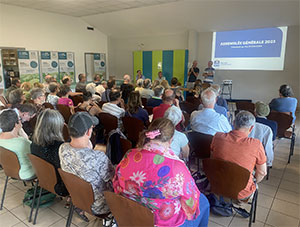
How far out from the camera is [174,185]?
1.37 metres

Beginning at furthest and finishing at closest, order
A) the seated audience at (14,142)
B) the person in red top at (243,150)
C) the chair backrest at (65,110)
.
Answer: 1. the chair backrest at (65,110)
2. the seated audience at (14,142)
3. the person in red top at (243,150)

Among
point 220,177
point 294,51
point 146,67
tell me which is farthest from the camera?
point 146,67

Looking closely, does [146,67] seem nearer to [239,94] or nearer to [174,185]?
→ [239,94]

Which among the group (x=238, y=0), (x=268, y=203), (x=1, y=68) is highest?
(x=238, y=0)

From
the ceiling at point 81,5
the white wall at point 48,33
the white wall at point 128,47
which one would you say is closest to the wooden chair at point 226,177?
the ceiling at point 81,5

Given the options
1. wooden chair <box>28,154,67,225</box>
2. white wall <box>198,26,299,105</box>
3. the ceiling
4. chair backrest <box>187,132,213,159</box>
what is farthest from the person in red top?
white wall <box>198,26,299,105</box>

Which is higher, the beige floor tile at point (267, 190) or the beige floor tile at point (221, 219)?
the beige floor tile at point (267, 190)

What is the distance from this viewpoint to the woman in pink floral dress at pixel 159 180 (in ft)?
4.50

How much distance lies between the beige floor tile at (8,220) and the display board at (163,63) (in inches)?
325

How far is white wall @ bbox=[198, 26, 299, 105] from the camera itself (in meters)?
7.74

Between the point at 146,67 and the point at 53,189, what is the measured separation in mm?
9175

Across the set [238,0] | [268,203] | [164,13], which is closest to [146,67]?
[164,13]

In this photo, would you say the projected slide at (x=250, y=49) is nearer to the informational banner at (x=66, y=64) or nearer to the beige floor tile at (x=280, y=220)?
the informational banner at (x=66, y=64)

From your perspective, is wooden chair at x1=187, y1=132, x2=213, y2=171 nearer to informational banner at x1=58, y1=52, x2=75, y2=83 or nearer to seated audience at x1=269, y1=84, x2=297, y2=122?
seated audience at x1=269, y1=84, x2=297, y2=122
